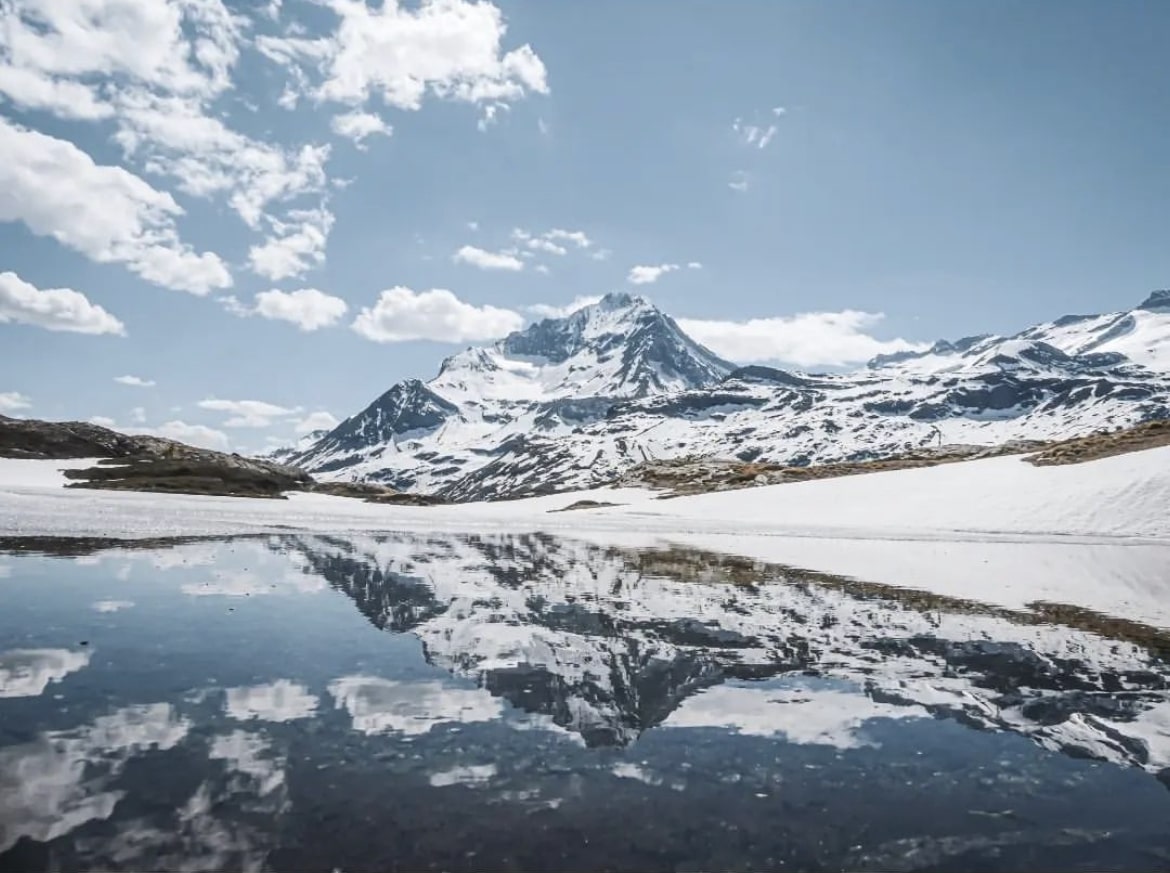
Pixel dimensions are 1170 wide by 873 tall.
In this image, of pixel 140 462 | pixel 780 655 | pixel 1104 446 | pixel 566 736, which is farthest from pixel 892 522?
pixel 140 462

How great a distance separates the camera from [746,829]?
7734mm

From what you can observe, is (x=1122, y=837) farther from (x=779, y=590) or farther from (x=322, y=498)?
(x=322, y=498)

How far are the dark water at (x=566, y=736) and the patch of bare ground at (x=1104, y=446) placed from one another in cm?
4975

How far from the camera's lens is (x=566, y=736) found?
34.3 feet

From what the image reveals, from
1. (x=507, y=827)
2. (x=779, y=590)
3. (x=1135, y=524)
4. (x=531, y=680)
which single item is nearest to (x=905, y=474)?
(x=1135, y=524)

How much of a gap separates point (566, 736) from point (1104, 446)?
236 feet

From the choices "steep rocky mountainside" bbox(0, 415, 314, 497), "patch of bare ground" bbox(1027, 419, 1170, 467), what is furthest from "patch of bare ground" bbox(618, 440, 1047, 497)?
"steep rocky mountainside" bbox(0, 415, 314, 497)

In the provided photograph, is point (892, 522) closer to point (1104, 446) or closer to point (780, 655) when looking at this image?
point (1104, 446)

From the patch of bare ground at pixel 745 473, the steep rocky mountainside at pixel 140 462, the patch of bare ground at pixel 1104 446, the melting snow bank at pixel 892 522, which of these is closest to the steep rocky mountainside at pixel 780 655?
the melting snow bank at pixel 892 522

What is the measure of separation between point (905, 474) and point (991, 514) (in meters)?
21.7

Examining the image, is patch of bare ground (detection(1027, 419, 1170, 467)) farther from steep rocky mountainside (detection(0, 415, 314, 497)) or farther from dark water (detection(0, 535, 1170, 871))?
steep rocky mountainside (detection(0, 415, 314, 497))

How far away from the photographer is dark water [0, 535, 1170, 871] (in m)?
7.33

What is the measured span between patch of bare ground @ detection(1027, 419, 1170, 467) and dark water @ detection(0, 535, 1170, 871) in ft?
163

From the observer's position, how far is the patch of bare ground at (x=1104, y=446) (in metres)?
62.5
